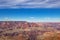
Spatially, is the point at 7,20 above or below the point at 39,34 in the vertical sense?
above

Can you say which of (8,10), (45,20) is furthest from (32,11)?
(8,10)

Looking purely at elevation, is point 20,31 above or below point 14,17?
below

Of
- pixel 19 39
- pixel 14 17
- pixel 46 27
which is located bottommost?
pixel 19 39

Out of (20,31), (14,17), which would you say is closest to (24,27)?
(20,31)

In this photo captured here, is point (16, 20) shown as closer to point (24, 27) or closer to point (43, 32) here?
point (24, 27)

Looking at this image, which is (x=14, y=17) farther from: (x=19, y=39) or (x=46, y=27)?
(x=46, y=27)

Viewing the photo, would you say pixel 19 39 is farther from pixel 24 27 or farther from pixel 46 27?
pixel 46 27

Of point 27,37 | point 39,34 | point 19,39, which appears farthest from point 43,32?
point 19,39
